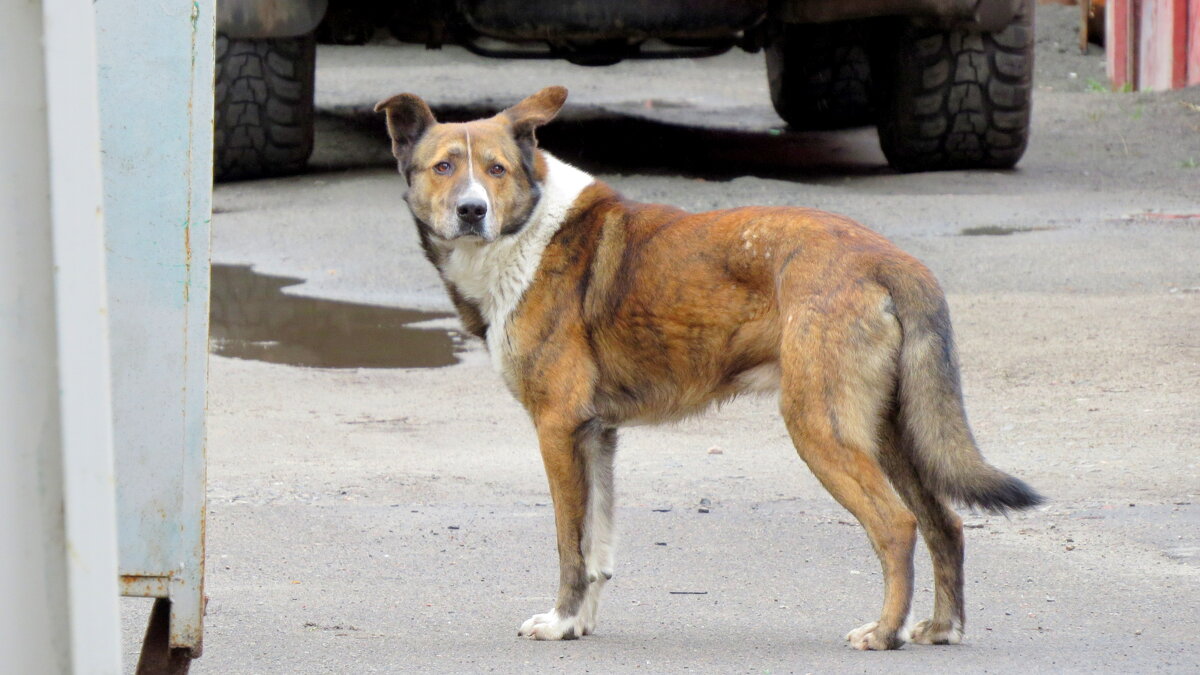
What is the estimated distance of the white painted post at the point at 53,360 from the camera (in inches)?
57.7

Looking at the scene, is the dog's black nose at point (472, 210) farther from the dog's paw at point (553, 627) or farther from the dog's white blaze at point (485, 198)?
the dog's paw at point (553, 627)

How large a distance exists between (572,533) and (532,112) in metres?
1.38

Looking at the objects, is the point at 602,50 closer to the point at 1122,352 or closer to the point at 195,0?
the point at 1122,352

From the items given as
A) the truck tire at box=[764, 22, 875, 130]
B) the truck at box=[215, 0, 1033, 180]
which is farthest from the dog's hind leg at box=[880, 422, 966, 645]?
the truck tire at box=[764, 22, 875, 130]

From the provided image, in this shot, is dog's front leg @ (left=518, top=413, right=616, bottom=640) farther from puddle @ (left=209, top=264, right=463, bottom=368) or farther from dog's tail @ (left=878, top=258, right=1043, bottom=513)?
puddle @ (left=209, top=264, right=463, bottom=368)

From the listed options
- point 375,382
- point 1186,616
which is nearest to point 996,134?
point 375,382

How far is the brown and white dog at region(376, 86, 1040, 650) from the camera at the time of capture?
3.77m

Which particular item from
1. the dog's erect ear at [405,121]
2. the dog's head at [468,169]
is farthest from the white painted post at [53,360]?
the dog's erect ear at [405,121]

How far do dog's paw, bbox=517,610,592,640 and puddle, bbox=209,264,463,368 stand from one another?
3.54 meters

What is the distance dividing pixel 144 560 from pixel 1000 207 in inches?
353

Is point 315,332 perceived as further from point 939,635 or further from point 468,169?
point 939,635

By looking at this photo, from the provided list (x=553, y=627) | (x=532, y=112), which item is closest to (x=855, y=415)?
(x=553, y=627)

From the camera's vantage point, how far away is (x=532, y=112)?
4.80 m

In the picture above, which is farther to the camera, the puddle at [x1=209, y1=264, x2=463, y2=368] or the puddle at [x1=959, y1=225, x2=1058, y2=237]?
the puddle at [x1=959, y1=225, x2=1058, y2=237]
